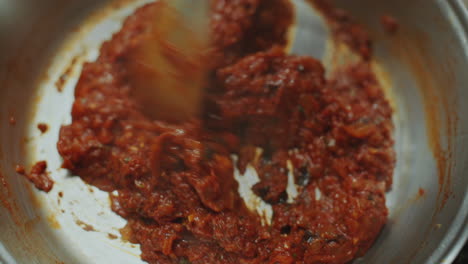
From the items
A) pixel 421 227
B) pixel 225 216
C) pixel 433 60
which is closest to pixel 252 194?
pixel 225 216

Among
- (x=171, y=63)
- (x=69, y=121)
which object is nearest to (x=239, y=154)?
(x=171, y=63)

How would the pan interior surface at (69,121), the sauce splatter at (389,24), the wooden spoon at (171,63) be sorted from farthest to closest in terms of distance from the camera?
the sauce splatter at (389,24), the wooden spoon at (171,63), the pan interior surface at (69,121)

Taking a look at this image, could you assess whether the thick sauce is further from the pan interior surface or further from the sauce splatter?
the sauce splatter

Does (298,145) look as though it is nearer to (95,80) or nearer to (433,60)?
(433,60)

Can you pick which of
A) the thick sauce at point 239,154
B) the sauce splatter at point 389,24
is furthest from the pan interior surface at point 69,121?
the thick sauce at point 239,154

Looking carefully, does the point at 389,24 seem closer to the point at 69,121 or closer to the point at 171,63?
the point at 171,63

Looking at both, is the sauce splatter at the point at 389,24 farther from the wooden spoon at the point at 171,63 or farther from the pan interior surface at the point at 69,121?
the wooden spoon at the point at 171,63

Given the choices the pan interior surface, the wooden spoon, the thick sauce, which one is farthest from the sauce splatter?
the wooden spoon
